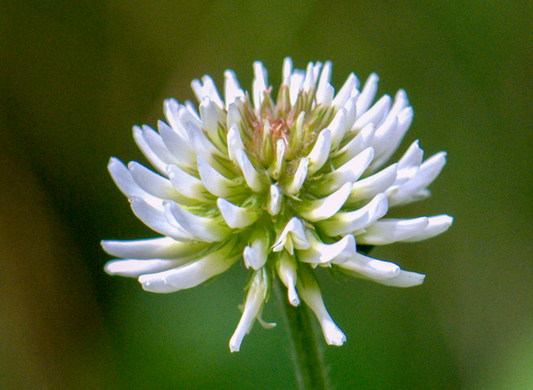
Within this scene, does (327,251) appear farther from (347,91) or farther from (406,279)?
(347,91)

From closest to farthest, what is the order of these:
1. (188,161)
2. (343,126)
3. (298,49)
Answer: (343,126) < (188,161) < (298,49)

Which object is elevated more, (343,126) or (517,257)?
(343,126)

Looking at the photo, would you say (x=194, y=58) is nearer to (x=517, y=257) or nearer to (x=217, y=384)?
(x=217, y=384)

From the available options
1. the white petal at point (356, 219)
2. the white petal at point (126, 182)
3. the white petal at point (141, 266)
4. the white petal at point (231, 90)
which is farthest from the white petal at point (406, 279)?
the white petal at point (231, 90)

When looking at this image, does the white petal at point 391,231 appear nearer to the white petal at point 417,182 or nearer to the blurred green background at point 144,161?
the white petal at point 417,182

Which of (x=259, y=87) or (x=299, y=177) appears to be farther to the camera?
(x=259, y=87)

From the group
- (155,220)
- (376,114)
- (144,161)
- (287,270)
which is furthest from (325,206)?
(144,161)

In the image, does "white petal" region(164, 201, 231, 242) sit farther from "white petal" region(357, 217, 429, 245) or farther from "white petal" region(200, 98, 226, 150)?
"white petal" region(357, 217, 429, 245)

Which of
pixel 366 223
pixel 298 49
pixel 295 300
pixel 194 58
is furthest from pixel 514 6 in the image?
pixel 295 300
